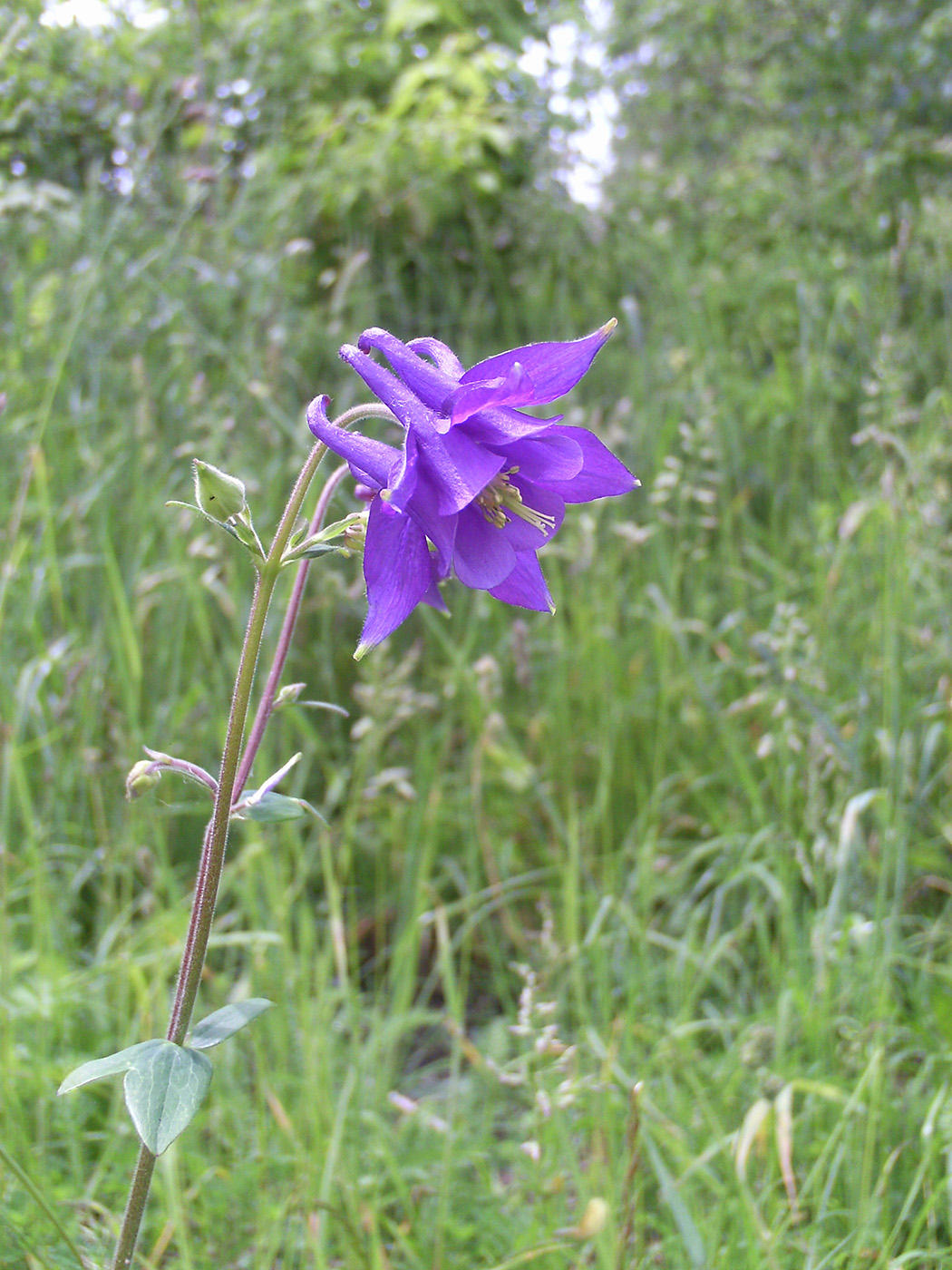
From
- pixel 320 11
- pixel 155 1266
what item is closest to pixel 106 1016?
pixel 155 1266

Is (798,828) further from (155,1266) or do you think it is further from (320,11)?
(320,11)

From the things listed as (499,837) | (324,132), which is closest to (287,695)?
(499,837)

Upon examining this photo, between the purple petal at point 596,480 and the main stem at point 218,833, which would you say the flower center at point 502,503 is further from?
the main stem at point 218,833

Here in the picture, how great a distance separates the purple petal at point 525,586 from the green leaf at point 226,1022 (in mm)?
438

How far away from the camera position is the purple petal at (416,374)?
3.07ft

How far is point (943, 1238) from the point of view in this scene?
1.46 meters

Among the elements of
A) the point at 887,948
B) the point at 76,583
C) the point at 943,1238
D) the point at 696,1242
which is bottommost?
the point at 943,1238

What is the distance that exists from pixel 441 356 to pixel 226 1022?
2.15ft

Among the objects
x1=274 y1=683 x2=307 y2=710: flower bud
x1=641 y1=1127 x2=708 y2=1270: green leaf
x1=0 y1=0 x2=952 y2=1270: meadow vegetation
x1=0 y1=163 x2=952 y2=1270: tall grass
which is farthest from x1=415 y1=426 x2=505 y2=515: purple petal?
x1=641 y1=1127 x2=708 y2=1270: green leaf

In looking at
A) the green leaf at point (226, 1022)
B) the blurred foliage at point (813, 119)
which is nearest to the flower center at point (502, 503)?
the green leaf at point (226, 1022)

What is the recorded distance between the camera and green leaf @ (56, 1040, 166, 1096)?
85 centimetres

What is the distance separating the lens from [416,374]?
0.94 meters

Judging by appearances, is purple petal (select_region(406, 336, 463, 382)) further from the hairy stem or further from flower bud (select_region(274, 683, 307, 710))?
flower bud (select_region(274, 683, 307, 710))

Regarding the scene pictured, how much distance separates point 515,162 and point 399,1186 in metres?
3.54
